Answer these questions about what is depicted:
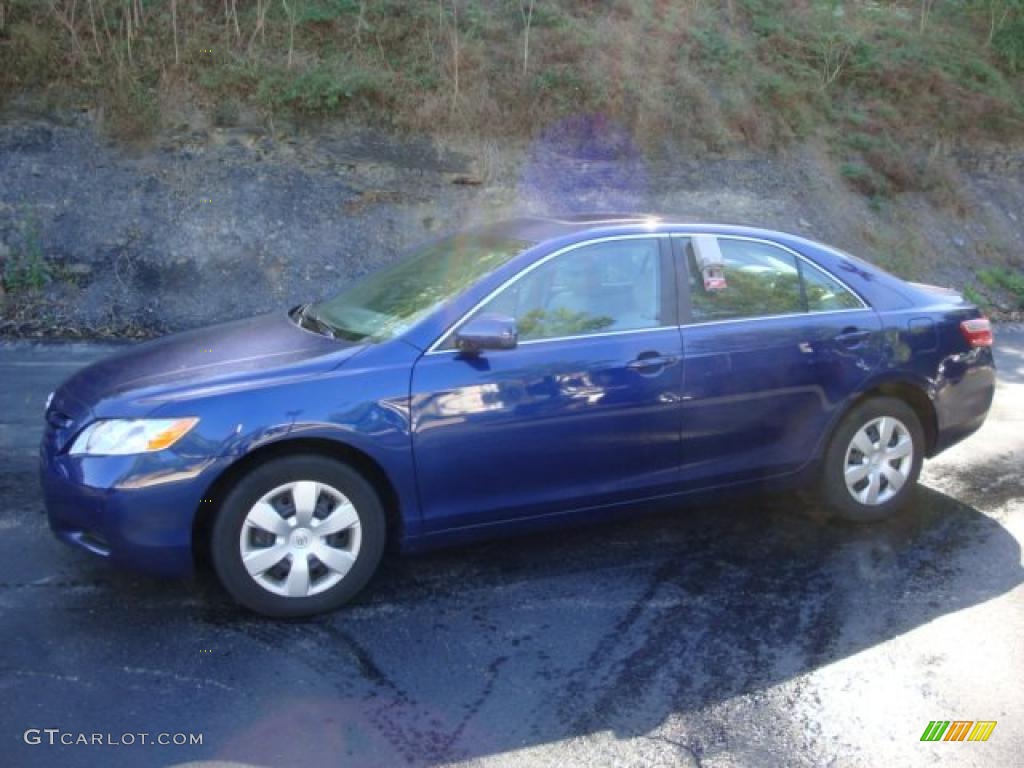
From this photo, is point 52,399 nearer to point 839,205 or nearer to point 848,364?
point 848,364

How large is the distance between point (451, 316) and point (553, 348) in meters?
0.48

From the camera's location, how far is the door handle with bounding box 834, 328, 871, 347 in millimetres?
5189

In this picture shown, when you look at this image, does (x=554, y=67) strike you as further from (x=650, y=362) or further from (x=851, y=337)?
(x=650, y=362)

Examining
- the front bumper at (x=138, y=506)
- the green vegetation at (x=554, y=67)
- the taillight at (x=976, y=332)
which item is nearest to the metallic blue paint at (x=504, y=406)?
the front bumper at (x=138, y=506)

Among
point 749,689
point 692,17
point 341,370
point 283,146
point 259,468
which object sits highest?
point 692,17

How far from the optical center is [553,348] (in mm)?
4531

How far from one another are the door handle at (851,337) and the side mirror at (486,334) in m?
1.85

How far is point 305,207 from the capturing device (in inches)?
519

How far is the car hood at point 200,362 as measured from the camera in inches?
164

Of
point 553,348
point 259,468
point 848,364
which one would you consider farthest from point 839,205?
point 259,468

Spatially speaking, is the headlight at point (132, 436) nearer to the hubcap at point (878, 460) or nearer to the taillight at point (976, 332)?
the hubcap at point (878, 460)

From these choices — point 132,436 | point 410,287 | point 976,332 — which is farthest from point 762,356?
point 132,436

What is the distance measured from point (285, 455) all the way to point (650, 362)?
1707 millimetres

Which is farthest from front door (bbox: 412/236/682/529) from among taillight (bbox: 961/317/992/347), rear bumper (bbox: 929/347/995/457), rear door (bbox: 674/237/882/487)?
taillight (bbox: 961/317/992/347)
